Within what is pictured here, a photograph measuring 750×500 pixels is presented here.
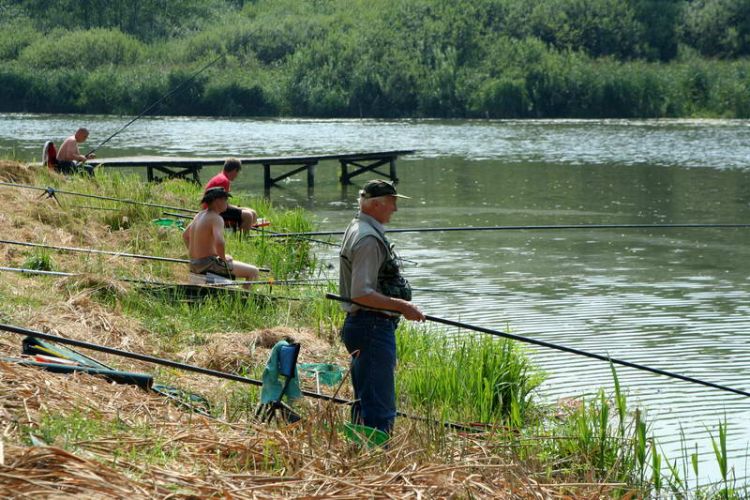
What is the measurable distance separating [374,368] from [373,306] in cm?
29

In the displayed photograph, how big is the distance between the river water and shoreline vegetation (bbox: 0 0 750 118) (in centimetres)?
768

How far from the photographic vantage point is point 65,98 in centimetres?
5316

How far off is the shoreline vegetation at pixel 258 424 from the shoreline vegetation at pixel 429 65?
38.0 meters

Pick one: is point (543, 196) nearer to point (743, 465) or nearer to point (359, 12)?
point (743, 465)

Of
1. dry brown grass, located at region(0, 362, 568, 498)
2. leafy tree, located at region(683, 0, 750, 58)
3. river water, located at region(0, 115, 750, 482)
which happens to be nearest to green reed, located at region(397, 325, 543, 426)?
river water, located at region(0, 115, 750, 482)

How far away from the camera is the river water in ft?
26.6

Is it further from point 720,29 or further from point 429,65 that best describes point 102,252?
point 720,29

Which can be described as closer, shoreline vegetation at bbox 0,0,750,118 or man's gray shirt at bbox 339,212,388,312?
man's gray shirt at bbox 339,212,388,312

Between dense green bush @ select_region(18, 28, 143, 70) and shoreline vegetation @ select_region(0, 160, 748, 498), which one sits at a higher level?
dense green bush @ select_region(18, 28, 143, 70)

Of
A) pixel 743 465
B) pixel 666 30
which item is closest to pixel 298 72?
pixel 666 30

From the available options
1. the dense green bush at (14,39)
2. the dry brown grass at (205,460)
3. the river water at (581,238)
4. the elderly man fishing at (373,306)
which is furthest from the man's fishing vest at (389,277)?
the dense green bush at (14,39)

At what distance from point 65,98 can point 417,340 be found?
48382 mm

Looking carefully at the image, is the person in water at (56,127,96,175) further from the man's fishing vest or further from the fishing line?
the man's fishing vest

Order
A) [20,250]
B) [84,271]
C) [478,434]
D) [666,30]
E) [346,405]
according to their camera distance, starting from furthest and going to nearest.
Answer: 1. [666,30]
2. [20,250]
3. [84,271]
4. [346,405]
5. [478,434]
